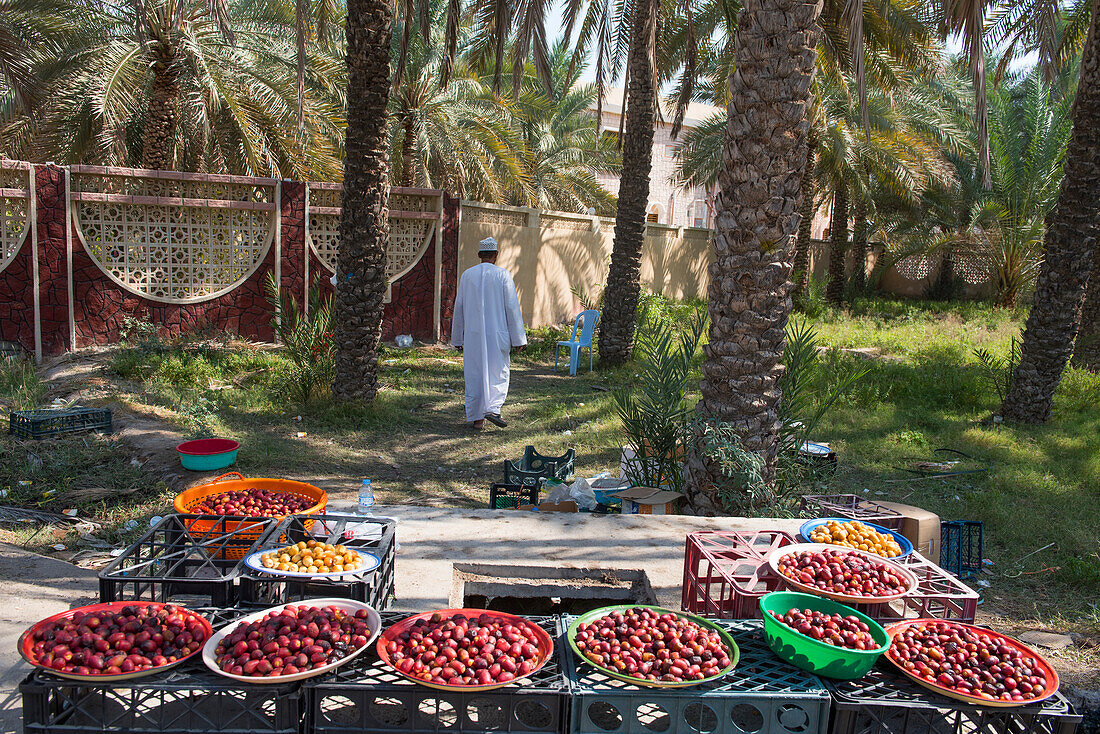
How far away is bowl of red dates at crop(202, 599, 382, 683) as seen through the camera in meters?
2.27

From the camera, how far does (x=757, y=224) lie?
4879mm

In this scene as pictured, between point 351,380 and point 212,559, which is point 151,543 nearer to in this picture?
point 212,559

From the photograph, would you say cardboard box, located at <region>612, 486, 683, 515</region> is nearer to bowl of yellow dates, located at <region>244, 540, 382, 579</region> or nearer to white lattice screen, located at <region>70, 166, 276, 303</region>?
bowl of yellow dates, located at <region>244, 540, 382, 579</region>

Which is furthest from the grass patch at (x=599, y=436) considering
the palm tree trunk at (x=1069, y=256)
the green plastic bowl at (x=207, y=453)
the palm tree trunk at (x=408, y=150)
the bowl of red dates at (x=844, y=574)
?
the palm tree trunk at (x=408, y=150)

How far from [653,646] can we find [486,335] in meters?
5.63

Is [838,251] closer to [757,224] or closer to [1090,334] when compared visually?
[1090,334]

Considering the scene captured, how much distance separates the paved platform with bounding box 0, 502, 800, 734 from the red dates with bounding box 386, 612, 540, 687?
0.89 metres

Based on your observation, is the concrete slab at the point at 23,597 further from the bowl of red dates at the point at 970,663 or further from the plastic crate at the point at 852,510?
the plastic crate at the point at 852,510

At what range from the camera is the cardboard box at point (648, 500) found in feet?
16.2

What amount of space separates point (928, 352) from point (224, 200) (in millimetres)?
10635

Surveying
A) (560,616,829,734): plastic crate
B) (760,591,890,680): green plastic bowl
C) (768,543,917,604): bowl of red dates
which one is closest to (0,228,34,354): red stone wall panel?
(560,616,829,734): plastic crate

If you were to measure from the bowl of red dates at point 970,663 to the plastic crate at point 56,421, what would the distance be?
652 cm

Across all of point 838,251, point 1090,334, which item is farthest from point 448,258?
point 838,251

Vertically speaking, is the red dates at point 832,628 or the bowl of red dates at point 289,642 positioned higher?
the red dates at point 832,628
